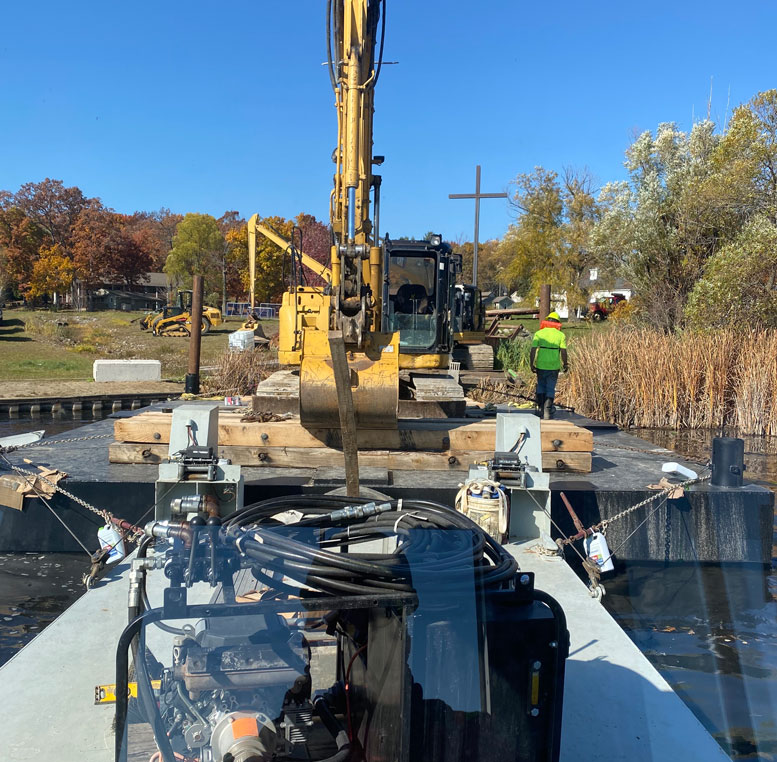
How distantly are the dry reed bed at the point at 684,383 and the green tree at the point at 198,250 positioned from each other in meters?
51.1

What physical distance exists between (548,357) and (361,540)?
8.18m

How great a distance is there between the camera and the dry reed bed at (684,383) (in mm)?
14984

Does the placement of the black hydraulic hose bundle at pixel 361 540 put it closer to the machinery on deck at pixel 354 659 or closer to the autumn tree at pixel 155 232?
the machinery on deck at pixel 354 659

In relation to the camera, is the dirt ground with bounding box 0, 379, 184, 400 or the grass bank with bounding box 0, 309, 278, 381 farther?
the grass bank with bounding box 0, 309, 278, 381

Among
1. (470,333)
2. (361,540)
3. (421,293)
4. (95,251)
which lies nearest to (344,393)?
(361,540)

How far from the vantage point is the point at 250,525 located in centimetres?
310

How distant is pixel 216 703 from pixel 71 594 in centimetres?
465

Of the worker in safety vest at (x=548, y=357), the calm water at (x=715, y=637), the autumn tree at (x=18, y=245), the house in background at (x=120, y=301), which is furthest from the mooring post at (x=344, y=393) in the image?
the house in background at (x=120, y=301)

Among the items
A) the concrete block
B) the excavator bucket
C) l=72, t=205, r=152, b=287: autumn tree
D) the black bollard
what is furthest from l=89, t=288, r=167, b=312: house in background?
the black bollard

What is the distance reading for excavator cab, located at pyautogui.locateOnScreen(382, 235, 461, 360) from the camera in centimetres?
1477

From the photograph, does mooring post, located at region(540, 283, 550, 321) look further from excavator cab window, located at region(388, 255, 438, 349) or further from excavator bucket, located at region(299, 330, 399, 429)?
excavator bucket, located at region(299, 330, 399, 429)

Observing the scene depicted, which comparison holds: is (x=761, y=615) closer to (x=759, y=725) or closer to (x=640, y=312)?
(x=759, y=725)

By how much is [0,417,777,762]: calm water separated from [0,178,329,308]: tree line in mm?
49737

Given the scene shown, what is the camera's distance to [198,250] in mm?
63344
